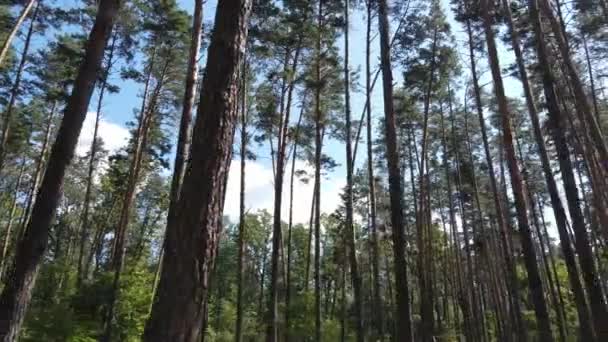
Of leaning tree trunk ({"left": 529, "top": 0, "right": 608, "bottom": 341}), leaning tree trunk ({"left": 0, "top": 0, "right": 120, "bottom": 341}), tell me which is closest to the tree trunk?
leaning tree trunk ({"left": 0, "top": 0, "right": 120, "bottom": 341})

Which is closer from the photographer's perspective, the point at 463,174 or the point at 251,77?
the point at 251,77

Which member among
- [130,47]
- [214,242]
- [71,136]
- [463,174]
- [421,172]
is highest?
[130,47]

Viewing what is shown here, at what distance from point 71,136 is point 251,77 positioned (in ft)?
40.9

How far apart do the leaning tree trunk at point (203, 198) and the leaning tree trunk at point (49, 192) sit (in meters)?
2.85

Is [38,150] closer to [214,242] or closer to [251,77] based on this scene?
[251,77]

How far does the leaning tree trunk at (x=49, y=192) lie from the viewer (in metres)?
4.41

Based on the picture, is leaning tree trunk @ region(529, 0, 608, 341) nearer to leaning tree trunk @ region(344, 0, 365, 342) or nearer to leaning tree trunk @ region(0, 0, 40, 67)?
leaning tree trunk @ region(344, 0, 365, 342)

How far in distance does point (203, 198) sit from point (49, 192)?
131 inches

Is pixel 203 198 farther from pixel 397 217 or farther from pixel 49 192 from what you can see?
pixel 397 217

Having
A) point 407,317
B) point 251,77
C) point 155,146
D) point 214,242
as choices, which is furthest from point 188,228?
point 155,146

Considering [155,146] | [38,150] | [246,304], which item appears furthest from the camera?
[246,304]

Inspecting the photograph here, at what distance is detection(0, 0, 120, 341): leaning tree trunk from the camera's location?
441 cm

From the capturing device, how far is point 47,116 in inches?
850

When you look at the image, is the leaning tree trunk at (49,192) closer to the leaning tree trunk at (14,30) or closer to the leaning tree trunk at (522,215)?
the leaning tree trunk at (522,215)
